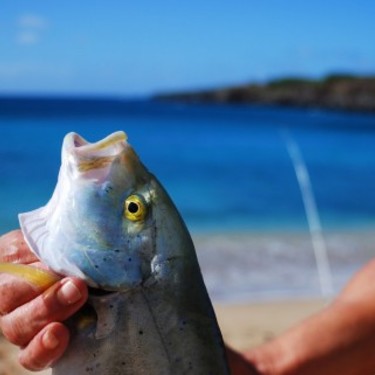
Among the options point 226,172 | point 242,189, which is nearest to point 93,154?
point 242,189

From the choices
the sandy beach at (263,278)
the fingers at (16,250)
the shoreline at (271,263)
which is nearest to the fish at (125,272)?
the fingers at (16,250)

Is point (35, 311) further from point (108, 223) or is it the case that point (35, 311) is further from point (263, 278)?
point (263, 278)

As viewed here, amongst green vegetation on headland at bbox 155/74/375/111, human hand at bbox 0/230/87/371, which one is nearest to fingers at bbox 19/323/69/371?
human hand at bbox 0/230/87/371

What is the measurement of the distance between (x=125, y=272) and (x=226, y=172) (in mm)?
29280

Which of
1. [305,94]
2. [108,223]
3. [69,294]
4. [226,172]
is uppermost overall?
[108,223]

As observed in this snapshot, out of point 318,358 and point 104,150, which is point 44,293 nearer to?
point 104,150

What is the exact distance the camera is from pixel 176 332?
176cm

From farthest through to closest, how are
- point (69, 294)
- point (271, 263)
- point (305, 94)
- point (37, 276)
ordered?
point (305, 94)
point (271, 263)
point (37, 276)
point (69, 294)

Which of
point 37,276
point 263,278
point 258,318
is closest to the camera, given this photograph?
point 37,276

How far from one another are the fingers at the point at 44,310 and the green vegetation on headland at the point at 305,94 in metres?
99.0

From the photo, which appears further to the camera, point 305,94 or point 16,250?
point 305,94

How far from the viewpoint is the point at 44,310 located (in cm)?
179

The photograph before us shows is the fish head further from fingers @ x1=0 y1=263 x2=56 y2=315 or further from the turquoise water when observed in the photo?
the turquoise water

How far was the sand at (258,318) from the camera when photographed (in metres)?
8.70
